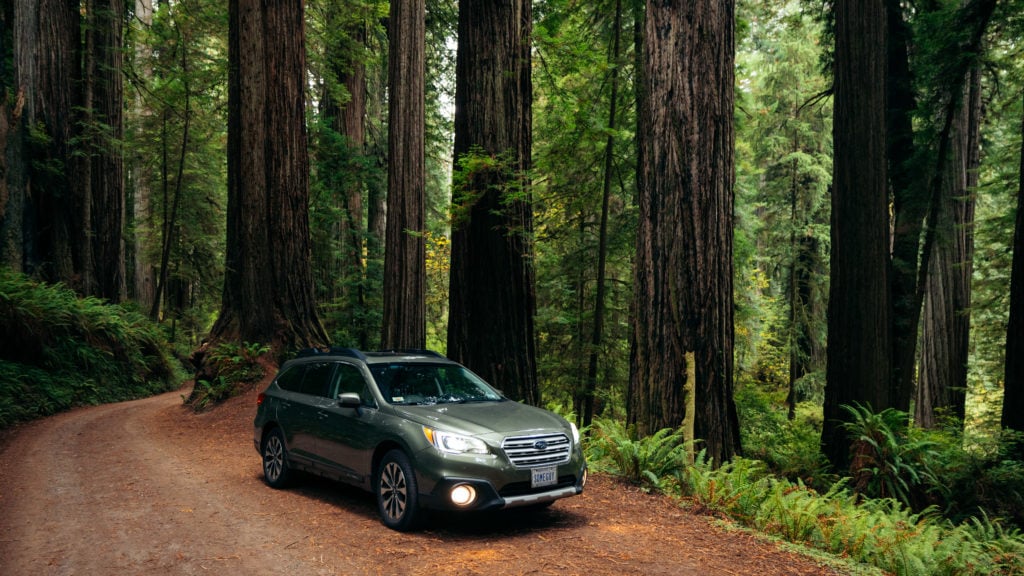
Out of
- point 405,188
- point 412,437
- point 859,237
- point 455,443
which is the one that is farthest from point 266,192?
point 859,237

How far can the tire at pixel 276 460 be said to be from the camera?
7.85 m

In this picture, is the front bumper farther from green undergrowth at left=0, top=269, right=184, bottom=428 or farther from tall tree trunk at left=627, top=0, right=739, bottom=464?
green undergrowth at left=0, top=269, right=184, bottom=428

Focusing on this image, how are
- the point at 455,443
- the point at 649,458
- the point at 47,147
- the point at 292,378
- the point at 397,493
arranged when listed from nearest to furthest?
the point at 455,443, the point at 397,493, the point at 649,458, the point at 292,378, the point at 47,147

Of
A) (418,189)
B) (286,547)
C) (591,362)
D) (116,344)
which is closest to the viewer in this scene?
(286,547)

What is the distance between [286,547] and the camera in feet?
18.9

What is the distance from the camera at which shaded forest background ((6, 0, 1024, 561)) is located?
8461mm

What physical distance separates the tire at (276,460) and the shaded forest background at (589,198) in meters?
4.24

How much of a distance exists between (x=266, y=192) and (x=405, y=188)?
372 centimetres

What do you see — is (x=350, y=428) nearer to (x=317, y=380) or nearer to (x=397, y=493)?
(x=397, y=493)

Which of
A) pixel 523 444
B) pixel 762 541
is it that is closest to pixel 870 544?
pixel 762 541

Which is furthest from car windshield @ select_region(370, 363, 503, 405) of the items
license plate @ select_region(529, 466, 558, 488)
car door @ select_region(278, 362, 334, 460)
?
license plate @ select_region(529, 466, 558, 488)

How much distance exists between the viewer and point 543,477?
6.12 m

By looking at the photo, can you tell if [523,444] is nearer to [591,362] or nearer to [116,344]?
[591,362]

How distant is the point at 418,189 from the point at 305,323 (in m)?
4.31
